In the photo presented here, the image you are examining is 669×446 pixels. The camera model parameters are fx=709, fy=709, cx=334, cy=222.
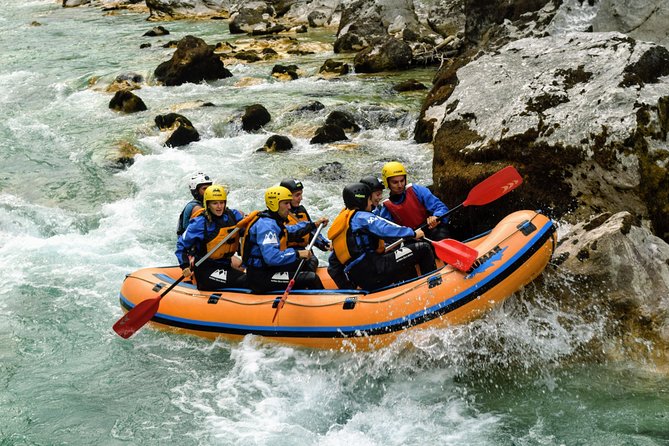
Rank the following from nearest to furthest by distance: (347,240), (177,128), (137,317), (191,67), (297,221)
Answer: (347,240), (137,317), (297,221), (177,128), (191,67)

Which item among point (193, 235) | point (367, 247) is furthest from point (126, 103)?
point (367, 247)

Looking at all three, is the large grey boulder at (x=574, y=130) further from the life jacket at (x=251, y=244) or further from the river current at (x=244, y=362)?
the life jacket at (x=251, y=244)

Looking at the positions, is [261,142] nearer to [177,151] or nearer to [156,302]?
[177,151]

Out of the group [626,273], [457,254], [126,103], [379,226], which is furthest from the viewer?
[126,103]

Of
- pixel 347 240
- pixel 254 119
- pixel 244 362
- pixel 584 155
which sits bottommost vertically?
pixel 254 119

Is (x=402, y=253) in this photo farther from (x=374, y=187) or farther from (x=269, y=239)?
(x=269, y=239)

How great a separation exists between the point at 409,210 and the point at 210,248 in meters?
2.00

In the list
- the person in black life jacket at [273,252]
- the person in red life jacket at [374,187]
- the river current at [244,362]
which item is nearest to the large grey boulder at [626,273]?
the river current at [244,362]

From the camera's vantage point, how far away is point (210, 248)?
688 cm

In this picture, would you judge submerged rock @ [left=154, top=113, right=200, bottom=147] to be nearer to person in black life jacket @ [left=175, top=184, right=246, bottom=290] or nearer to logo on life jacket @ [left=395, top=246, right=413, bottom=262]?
person in black life jacket @ [left=175, top=184, right=246, bottom=290]

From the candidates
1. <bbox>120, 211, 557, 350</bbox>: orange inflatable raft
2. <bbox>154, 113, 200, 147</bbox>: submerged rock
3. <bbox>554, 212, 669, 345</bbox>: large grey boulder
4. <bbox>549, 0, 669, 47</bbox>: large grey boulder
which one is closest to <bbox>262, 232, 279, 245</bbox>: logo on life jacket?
<bbox>120, 211, 557, 350</bbox>: orange inflatable raft

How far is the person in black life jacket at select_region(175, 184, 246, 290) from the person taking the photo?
6852 mm

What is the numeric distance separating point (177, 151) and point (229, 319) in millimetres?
7198

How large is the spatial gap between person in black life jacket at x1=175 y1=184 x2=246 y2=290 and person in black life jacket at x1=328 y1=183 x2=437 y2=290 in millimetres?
1132
